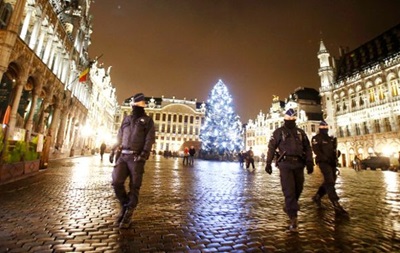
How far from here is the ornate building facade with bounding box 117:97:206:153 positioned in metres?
88.3

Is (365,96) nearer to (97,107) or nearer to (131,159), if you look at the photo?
(131,159)

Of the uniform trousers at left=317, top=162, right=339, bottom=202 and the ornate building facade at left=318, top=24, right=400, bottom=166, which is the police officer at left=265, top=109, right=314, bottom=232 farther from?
the ornate building facade at left=318, top=24, right=400, bottom=166

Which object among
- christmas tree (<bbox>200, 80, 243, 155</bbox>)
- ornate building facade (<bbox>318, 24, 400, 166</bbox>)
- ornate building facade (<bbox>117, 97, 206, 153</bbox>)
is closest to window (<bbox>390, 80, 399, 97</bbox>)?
ornate building facade (<bbox>318, 24, 400, 166</bbox>)

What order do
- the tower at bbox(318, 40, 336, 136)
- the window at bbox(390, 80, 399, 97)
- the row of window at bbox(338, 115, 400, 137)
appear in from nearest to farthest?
1. the window at bbox(390, 80, 399, 97)
2. the row of window at bbox(338, 115, 400, 137)
3. the tower at bbox(318, 40, 336, 136)

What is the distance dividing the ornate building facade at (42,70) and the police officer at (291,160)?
9.17m

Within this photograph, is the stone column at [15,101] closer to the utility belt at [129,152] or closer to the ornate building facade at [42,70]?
the ornate building facade at [42,70]

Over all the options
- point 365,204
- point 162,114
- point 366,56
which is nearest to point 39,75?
point 365,204

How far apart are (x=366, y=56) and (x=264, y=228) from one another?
49.7 m

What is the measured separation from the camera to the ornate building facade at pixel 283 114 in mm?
56000

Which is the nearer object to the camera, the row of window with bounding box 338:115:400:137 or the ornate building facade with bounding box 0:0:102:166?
the ornate building facade with bounding box 0:0:102:166

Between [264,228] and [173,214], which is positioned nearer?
[264,228]

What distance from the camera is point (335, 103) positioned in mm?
42812

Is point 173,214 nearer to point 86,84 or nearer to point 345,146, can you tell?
point 86,84

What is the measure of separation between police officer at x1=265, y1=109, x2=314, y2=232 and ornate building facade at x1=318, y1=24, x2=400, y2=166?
109ft
